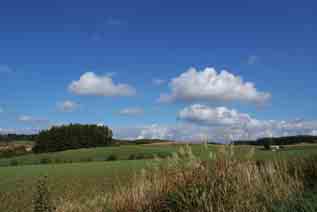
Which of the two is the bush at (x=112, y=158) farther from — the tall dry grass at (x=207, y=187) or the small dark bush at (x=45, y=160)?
the tall dry grass at (x=207, y=187)

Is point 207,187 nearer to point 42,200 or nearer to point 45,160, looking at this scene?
point 42,200

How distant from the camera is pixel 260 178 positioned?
7.88 metres

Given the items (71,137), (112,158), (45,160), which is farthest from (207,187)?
(71,137)

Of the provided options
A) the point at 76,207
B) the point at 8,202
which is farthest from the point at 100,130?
the point at 76,207

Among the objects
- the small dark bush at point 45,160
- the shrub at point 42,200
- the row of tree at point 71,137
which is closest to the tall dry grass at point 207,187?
the shrub at point 42,200

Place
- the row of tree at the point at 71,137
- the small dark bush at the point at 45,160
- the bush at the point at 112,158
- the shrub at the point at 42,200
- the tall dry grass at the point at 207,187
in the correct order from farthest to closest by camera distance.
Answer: the row of tree at the point at 71,137, the small dark bush at the point at 45,160, the bush at the point at 112,158, the shrub at the point at 42,200, the tall dry grass at the point at 207,187

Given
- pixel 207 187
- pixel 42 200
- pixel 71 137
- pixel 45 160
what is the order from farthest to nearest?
pixel 71 137 < pixel 45 160 < pixel 42 200 < pixel 207 187

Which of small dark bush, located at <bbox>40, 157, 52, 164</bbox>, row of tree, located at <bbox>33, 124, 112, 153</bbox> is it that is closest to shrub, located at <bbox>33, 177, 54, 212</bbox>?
small dark bush, located at <bbox>40, 157, 52, 164</bbox>

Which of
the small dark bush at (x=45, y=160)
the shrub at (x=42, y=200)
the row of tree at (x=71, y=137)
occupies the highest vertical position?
the row of tree at (x=71, y=137)

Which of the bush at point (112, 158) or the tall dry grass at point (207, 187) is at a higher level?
the tall dry grass at point (207, 187)

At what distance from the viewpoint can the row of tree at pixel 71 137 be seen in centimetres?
9706

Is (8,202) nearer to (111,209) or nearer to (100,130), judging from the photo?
(111,209)

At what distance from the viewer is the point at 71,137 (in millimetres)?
100312

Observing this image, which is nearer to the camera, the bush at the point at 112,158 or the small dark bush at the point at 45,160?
the bush at the point at 112,158
